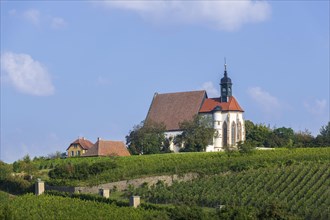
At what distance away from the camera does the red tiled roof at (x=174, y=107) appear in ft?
288

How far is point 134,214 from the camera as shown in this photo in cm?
4444

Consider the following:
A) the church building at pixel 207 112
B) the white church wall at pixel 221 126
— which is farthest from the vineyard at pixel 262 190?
the church building at pixel 207 112

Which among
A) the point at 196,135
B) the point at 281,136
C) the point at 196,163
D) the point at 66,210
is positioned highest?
the point at 281,136

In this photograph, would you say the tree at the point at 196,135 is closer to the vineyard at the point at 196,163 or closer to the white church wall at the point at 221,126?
the white church wall at the point at 221,126

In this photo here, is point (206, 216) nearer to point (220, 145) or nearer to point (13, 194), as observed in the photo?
point (13, 194)

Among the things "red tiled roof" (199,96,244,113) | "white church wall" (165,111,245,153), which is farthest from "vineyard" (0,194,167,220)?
"red tiled roof" (199,96,244,113)

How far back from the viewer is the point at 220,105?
86438mm

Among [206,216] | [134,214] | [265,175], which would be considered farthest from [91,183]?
[206,216]

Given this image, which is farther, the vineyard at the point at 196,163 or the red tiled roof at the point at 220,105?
the red tiled roof at the point at 220,105

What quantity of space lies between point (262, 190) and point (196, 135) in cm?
2736

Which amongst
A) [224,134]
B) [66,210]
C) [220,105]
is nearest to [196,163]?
[66,210]

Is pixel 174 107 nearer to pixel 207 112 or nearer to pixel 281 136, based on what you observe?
pixel 207 112

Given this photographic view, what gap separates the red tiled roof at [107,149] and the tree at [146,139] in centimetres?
156

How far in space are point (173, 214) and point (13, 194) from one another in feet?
81.9
